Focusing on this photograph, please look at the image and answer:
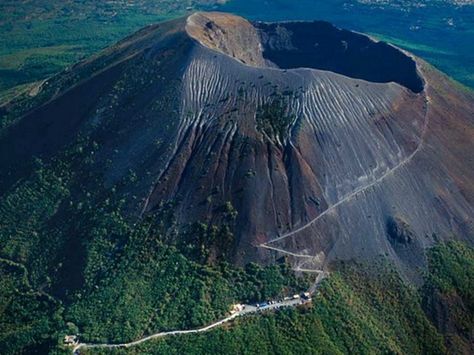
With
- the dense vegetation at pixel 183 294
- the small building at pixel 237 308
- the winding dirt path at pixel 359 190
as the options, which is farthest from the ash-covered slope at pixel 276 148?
the small building at pixel 237 308

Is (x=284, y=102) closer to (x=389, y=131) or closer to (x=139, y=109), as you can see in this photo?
(x=389, y=131)

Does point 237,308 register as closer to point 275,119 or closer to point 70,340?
point 70,340

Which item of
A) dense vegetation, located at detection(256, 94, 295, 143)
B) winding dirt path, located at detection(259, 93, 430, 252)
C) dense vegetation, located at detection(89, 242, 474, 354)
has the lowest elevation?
dense vegetation, located at detection(89, 242, 474, 354)

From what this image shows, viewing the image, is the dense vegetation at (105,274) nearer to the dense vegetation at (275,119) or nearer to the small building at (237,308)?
the small building at (237,308)

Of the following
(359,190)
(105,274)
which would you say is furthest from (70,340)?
(359,190)

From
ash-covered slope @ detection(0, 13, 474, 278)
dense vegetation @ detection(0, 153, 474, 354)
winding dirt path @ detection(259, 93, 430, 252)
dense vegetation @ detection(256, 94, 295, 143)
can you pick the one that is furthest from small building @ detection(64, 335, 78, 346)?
dense vegetation @ detection(256, 94, 295, 143)

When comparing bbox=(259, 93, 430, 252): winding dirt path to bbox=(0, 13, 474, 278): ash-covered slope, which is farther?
bbox=(0, 13, 474, 278): ash-covered slope

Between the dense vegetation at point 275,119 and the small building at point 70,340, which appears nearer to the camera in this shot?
the small building at point 70,340

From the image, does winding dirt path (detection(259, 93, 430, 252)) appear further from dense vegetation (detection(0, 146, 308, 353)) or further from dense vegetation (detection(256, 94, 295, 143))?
dense vegetation (detection(256, 94, 295, 143))
